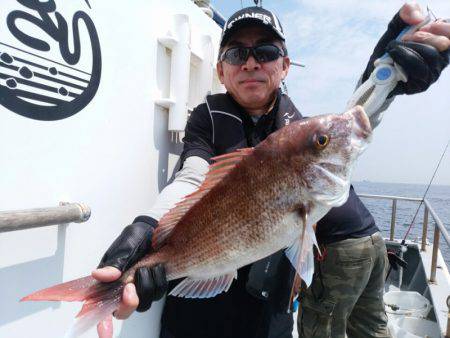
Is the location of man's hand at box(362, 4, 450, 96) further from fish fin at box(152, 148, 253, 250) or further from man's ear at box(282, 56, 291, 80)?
fish fin at box(152, 148, 253, 250)

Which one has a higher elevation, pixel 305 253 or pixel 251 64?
pixel 251 64

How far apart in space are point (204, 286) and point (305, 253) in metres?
0.53

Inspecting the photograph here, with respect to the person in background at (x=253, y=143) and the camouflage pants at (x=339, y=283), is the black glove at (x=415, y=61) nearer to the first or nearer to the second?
the person in background at (x=253, y=143)

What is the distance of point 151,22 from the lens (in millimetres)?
2379

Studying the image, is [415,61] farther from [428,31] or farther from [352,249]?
[352,249]

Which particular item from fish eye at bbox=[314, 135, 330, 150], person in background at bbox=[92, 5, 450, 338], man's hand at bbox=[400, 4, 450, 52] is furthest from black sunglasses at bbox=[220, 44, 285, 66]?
fish eye at bbox=[314, 135, 330, 150]

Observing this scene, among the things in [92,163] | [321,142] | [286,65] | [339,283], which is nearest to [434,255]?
[339,283]

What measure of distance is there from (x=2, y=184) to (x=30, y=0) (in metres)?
0.83

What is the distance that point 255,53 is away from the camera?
7.72 feet

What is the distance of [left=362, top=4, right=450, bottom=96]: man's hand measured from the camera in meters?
2.14

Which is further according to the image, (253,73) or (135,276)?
(253,73)

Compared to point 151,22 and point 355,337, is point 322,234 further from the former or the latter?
point 151,22

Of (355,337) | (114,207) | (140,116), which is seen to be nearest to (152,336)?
(114,207)

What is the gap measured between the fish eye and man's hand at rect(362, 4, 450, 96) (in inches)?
39.5
